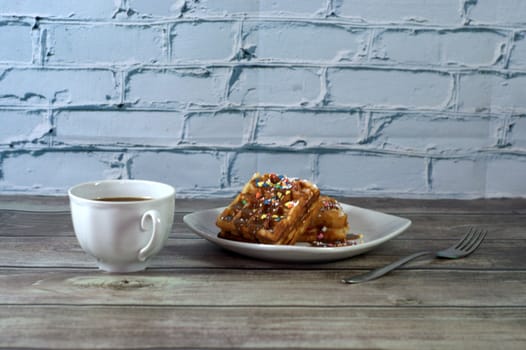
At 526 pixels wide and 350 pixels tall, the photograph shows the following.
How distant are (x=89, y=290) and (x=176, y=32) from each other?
844 millimetres

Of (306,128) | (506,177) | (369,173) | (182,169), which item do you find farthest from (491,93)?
(182,169)

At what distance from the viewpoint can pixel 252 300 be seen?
0.79m

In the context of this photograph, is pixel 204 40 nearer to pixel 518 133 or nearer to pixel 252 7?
pixel 252 7

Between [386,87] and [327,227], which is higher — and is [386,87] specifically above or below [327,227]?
above

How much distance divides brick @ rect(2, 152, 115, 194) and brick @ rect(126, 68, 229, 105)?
0.18m

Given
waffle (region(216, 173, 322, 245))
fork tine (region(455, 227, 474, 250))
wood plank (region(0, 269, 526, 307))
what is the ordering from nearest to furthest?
wood plank (region(0, 269, 526, 307))
waffle (region(216, 173, 322, 245))
fork tine (region(455, 227, 474, 250))

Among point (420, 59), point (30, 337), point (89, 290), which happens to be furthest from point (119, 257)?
point (420, 59)

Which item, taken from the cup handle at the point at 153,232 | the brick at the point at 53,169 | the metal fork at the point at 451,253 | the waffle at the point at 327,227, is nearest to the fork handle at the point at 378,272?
the metal fork at the point at 451,253

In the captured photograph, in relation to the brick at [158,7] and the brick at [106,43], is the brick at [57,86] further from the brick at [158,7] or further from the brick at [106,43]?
the brick at [158,7]

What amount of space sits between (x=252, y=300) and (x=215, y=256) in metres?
0.19

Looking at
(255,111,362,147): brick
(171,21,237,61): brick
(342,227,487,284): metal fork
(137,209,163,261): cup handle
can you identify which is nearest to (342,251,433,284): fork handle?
(342,227,487,284): metal fork

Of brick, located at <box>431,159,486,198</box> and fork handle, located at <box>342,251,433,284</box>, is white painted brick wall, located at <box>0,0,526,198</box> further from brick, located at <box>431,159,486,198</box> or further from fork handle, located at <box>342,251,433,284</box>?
fork handle, located at <box>342,251,433,284</box>

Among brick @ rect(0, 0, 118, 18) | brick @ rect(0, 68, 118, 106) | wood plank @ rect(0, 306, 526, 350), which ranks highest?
brick @ rect(0, 0, 118, 18)

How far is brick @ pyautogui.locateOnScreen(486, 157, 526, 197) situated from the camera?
1.61 m
